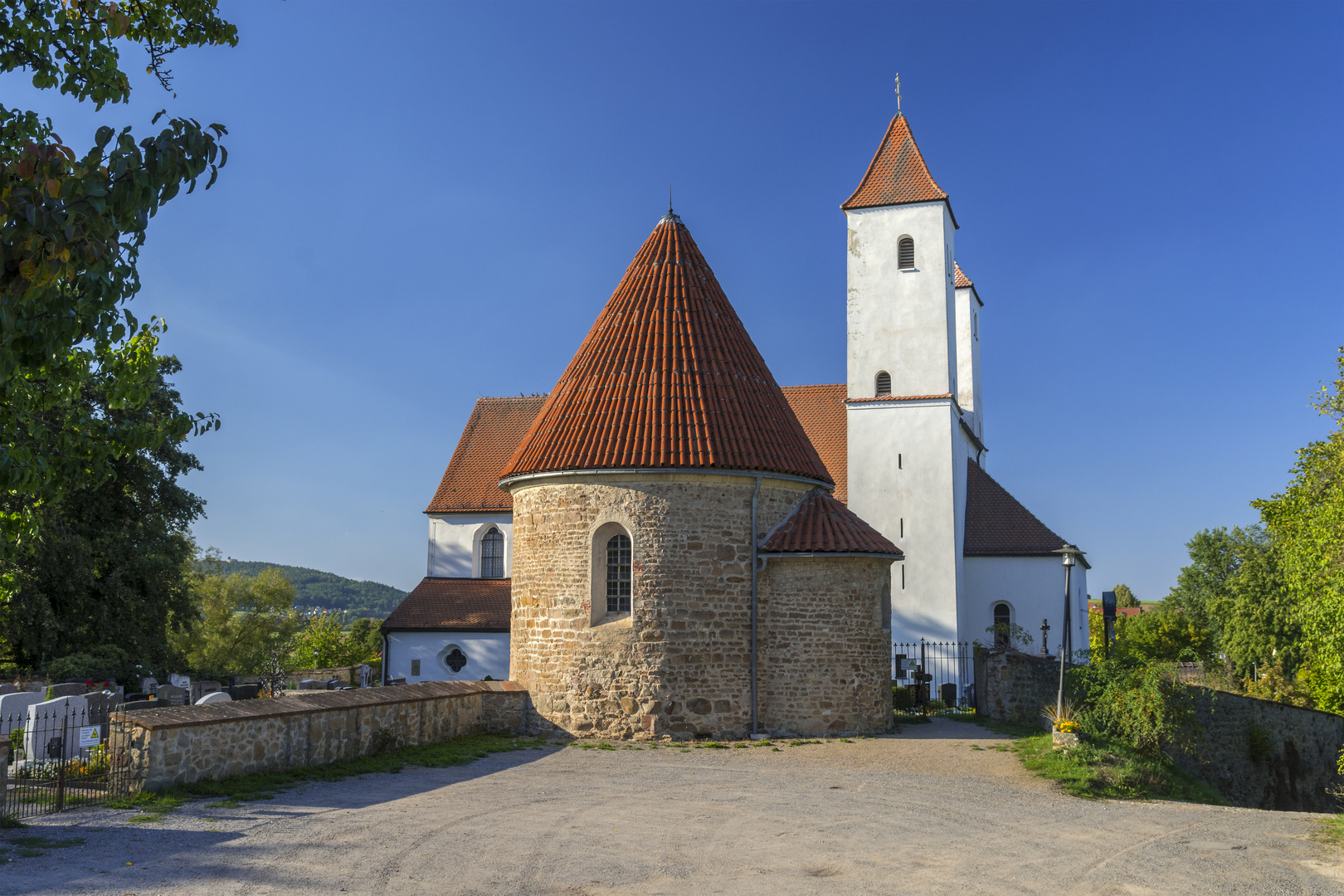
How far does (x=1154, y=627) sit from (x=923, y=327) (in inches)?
1561

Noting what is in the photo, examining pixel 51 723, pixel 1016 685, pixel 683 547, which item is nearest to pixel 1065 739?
pixel 1016 685

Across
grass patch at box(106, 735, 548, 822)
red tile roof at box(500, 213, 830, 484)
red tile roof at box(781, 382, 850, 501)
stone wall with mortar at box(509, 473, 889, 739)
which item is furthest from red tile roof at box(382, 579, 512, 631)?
grass patch at box(106, 735, 548, 822)

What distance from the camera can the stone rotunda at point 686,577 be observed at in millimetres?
16094

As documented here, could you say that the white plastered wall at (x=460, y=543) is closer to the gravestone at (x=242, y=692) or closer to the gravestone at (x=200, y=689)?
the gravestone at (x=200, y=689)

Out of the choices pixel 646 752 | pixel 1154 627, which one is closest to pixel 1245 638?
pixel 1154 627

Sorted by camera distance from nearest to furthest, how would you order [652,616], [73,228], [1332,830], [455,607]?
[73,228] → [1332,830] → [652,616] → [455,607]

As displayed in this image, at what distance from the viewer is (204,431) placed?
1058cm

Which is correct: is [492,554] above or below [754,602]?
above

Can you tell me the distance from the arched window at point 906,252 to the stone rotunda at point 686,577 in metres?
14.0

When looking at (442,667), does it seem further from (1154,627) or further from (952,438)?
(1154,627)

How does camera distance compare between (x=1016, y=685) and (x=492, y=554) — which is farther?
(x=492, y=554)

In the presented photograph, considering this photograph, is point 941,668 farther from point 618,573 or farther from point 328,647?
point 328,647

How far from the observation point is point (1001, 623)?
29266 millimetres

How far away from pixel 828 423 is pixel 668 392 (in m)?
15.2
